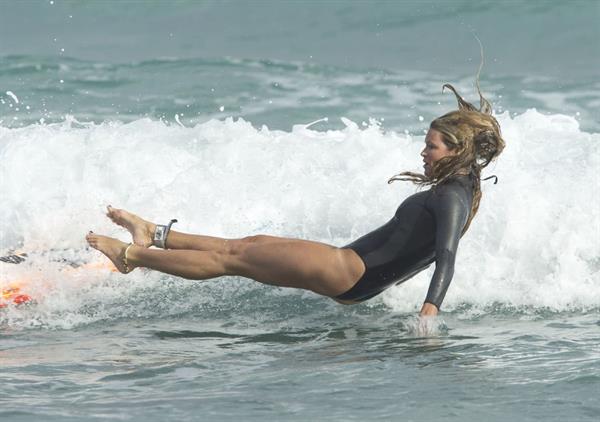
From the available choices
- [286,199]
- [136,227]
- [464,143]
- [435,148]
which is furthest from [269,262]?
[286,199]

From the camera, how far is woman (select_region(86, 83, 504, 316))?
629 cm

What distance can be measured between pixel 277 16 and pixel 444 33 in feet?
9.22

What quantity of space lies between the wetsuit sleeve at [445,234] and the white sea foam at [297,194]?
4.06 ft

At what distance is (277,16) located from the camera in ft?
61.9

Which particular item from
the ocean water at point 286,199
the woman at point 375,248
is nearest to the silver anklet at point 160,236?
the woman at point 375,248

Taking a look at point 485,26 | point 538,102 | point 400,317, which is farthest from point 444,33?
point 400,317

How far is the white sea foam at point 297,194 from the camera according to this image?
769 centimetres

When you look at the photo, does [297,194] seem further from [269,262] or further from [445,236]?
[445,236]

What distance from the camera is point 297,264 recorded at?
6.26 m

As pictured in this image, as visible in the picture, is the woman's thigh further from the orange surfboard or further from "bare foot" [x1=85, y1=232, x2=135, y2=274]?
the orange surfboard

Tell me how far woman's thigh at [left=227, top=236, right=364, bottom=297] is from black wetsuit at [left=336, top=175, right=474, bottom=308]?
86 mm

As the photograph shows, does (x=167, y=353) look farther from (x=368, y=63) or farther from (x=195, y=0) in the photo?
(x=195, y=0)

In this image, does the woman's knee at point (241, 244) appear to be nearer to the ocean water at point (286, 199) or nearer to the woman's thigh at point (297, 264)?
the woman's thigh at point (297, 264)

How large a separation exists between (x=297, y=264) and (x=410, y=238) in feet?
2.19
